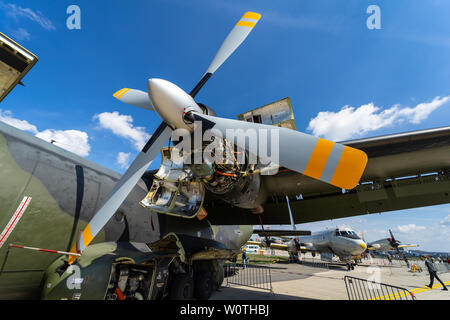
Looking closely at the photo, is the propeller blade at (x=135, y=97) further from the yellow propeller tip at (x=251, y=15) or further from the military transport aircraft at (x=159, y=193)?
the yellow propeller tip at (x=251, y=15)

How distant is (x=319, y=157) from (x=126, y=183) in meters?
Answer: 3.86

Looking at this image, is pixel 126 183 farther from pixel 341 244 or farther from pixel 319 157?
pixel 341 244

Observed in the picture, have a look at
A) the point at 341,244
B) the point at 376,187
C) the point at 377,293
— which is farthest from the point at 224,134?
the point at 341,244

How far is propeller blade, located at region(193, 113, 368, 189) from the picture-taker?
2.52 m

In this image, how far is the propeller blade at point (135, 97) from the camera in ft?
17.3

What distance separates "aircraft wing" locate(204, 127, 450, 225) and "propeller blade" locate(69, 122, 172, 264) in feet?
9.75

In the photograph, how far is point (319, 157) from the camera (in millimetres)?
2736

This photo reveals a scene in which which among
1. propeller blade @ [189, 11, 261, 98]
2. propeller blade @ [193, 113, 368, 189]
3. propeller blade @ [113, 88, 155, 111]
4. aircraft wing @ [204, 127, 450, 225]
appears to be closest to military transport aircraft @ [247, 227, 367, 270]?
aircraft wing @ [204, 127, 450, 225]

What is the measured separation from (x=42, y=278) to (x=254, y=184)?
15.3 ft

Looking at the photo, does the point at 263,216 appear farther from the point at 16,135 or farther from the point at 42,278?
the point at 16,135

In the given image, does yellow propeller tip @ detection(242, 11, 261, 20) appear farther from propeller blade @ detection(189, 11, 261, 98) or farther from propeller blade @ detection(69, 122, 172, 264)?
propeller blade @ detection(69, 122, 172, 264)

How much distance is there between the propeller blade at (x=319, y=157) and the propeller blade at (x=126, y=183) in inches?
84.7

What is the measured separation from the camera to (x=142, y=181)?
6.83 metres
